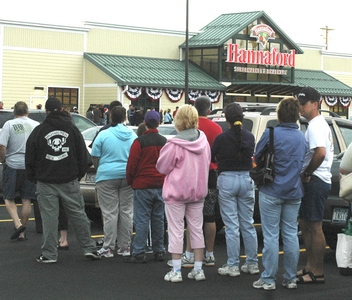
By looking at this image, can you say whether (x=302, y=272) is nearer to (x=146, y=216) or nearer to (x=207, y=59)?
(x=146, y=216)

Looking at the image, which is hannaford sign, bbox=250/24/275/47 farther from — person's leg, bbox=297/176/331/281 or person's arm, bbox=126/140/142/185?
person's leg, bbox=297/176/331/281

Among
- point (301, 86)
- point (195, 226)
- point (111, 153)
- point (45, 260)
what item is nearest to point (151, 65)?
point (301, 86)

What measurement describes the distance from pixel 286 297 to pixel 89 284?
2.05 meters

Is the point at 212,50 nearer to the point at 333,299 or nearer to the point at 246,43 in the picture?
the point at 246,43

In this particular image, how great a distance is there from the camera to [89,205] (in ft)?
43.2

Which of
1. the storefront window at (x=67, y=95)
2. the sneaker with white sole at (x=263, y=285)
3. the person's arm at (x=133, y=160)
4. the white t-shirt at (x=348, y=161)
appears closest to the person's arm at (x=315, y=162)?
the white t-shirt at (x=348, y=161)

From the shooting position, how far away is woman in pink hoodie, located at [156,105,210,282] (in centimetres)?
Result: 902

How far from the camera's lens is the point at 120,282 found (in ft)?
29.2

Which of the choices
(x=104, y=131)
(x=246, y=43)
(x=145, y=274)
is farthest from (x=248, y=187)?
(x=246, y=43)

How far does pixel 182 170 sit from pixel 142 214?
138 cm

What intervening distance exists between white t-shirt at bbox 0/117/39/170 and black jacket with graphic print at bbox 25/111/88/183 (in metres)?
1.92

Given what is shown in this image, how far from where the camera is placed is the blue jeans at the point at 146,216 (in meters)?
10.2

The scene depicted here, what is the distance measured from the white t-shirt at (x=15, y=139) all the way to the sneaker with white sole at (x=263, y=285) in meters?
4.74

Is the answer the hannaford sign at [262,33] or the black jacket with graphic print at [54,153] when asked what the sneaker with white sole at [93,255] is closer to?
the black jacket with graphic print at [54,153]
